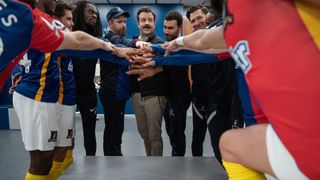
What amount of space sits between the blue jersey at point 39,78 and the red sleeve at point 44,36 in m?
0.75

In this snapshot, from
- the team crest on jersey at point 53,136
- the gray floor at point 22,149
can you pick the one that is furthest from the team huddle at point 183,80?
the gray floor at point 22,149

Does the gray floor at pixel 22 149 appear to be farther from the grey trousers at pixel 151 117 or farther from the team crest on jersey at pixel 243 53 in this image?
the team crest on jersey at pixel 243 53

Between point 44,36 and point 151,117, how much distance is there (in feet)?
5.88

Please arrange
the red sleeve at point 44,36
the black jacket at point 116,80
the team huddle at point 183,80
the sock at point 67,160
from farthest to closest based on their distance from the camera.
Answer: the black jacket at point 116,80 → the sock at point 67,160 → the red sleeve at point 44,36 → the team huddle at point 183,80

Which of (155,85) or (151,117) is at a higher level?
(155,85)

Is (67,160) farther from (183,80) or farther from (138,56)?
(183,80)

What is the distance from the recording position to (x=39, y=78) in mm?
2088

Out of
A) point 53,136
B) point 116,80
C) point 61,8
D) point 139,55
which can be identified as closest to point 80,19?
point 61,8

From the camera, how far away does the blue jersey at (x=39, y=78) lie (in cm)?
206

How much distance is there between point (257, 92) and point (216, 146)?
6.85 ft

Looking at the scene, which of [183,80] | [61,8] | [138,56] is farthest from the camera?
[183,80]

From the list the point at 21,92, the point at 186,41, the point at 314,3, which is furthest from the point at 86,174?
the point at 314,3

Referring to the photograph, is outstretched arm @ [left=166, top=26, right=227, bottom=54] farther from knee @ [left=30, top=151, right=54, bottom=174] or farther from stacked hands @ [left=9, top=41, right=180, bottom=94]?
knee @ [left=30, top=151, right=54, bottom=174]

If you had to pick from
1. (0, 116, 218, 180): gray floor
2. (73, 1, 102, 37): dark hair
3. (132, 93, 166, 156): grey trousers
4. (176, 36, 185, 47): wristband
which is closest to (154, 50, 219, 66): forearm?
(176, 36, 185, 47): wristband
